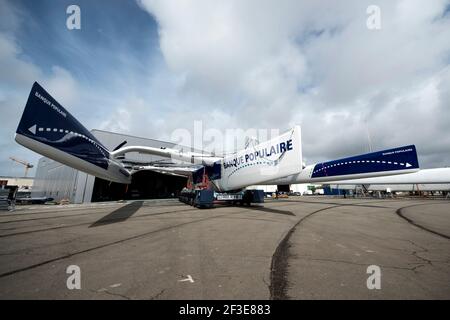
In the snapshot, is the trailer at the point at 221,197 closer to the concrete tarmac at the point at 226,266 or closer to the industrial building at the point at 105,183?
the concrete tarmac at the point at 226,266

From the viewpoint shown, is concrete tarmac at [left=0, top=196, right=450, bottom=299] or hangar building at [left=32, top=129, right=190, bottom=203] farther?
hangar building at [left=32, top=129, right=190, bottom=203]

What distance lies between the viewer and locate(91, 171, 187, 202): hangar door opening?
3288 centimetres

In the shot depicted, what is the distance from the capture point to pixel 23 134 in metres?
6.66

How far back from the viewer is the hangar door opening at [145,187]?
3288 centimetres

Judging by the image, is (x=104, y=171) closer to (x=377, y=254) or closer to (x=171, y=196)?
(x=377, y=254)

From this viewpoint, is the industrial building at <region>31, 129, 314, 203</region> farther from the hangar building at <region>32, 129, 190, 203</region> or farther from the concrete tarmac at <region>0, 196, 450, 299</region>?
the concrete tarmac at <region>0, 196, 450, 299</region>

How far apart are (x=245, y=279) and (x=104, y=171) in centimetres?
1110

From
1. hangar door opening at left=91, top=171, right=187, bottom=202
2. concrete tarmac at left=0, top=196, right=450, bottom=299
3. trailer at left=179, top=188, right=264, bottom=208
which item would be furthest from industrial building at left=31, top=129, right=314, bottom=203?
concrete tarmac at left=0, top=196, right=450, bottom=299

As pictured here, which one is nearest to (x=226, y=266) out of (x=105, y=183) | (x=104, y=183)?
(x=104, y=183)

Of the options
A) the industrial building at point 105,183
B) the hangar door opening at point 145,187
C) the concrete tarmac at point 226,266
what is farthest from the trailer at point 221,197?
the hangar door opening at point 145,187

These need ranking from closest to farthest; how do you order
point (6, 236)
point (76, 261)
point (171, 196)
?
1. point (76, 261)
2. point (6, 236)
3. point (171, 196)

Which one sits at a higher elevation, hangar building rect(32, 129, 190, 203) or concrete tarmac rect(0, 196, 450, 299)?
hangar building rect(32, 129, 190, 203)

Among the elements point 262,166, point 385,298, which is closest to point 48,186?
point 262,166

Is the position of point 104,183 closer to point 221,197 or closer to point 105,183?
point 105,183
